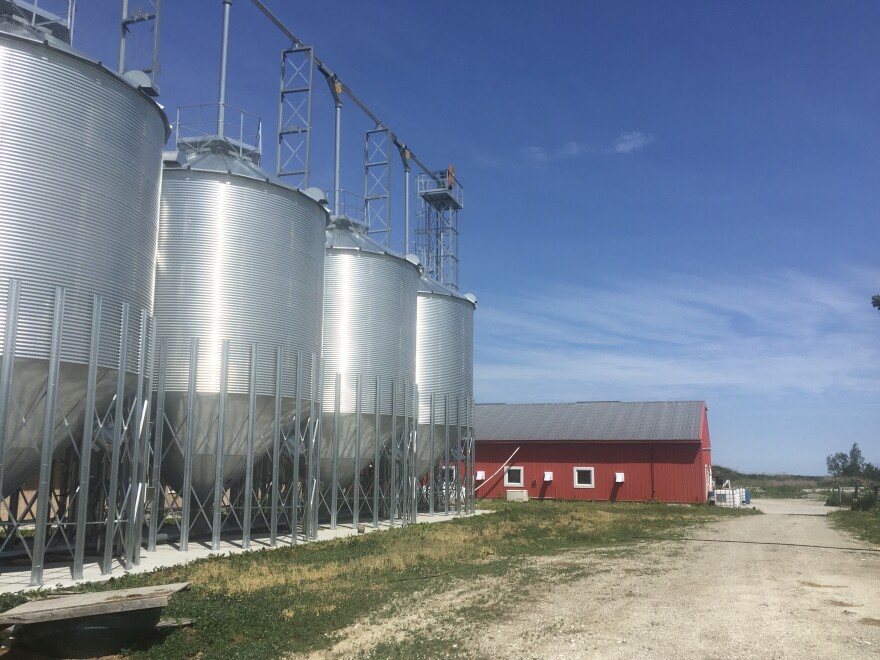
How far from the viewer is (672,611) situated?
40.9 feet

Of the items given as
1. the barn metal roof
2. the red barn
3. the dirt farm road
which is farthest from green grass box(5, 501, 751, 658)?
the barn metal roof

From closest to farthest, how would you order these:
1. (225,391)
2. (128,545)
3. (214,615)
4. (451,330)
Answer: (214,615) < (128,545) < (225,391) < (451,330)

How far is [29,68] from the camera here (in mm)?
16047

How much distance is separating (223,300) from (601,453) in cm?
3025

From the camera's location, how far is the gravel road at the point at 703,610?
10281 millimetres

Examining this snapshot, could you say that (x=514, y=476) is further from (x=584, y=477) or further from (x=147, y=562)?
(x=147, y=562)

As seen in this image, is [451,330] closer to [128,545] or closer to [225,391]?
[225,391]

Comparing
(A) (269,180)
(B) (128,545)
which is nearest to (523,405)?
(A) (269,180)

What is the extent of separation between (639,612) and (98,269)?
12989 millimetres

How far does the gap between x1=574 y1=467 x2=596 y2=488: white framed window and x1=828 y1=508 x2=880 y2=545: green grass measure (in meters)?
13.0

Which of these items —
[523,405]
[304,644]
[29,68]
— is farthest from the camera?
[523,405]

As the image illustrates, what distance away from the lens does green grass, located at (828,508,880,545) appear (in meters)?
26.0

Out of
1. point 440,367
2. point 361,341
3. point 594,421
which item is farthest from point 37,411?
point 594,421

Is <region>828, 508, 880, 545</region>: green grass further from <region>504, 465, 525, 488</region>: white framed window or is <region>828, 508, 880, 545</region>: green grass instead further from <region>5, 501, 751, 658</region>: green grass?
<region>504, 465, 525, 488</region>: white framed window
